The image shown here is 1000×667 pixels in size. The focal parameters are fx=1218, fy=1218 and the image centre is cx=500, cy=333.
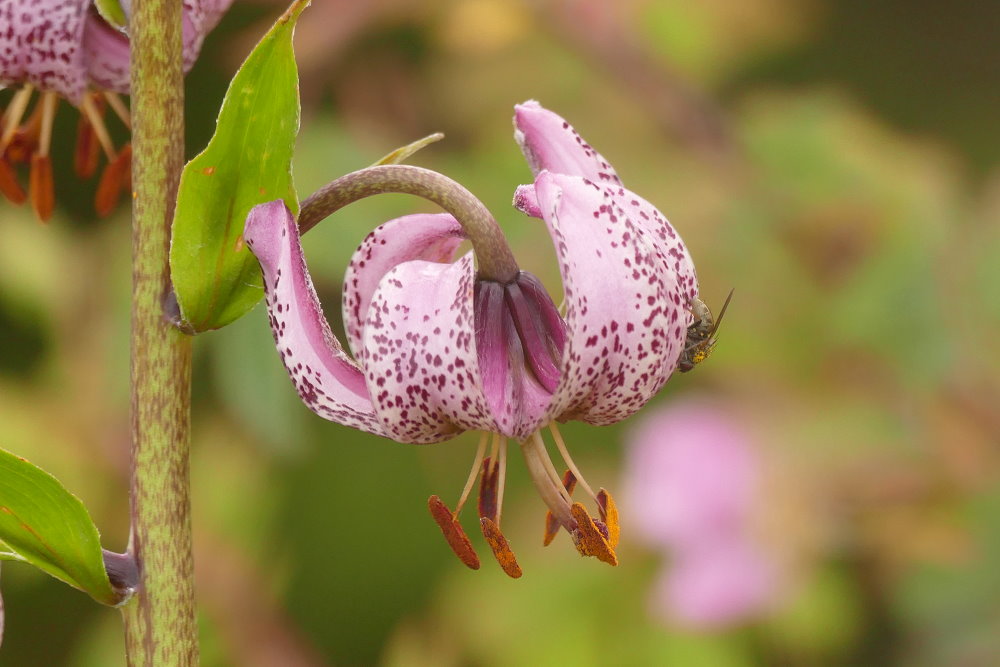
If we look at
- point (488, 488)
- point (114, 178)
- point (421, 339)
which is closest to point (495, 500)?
point (488, 488)

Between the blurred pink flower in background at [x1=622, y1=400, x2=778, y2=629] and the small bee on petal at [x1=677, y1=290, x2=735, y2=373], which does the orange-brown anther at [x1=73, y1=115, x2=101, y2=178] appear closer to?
the small bee on petal at [x1=677, y1=290, x2=735, y2=373]

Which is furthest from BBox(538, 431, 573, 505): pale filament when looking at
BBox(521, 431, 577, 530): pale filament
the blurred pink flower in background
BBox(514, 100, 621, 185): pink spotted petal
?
the blurred pink flower in background

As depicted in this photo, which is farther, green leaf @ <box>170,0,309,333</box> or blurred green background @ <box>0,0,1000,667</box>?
blurred green background @ <box>0,0,1000,667</box>

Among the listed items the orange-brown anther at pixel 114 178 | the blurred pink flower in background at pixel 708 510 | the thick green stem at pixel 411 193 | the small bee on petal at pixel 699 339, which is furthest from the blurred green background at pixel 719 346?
the thick green stem at pixel 411 193

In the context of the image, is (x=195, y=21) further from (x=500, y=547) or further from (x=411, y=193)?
(x=500, y=547)

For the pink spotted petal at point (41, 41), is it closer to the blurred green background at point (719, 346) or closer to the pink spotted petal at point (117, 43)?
the pink spotted petal at point (117, 43)

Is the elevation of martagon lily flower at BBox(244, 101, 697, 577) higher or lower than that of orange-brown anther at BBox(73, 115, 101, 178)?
lower
